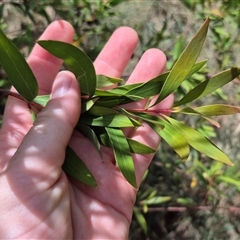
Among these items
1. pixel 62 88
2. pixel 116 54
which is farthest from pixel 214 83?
pixel 116 54

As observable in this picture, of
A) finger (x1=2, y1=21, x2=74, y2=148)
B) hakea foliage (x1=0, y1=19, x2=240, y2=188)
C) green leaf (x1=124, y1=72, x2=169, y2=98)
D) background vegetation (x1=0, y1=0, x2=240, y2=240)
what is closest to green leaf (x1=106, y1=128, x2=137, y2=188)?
hakea foliage (x1=0, y1=19, x2=240, y2=188)

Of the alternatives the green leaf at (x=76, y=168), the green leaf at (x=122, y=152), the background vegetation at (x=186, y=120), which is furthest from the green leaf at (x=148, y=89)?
the background vegetation at (x=186, y=120)

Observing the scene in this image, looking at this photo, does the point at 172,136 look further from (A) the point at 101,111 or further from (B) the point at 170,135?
(A) the point at 101,111

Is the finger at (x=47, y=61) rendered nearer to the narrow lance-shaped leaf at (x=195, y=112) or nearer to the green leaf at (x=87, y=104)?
the green leaf at (x=87, y=104)

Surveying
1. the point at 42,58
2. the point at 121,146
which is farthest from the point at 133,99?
the point at 42,58

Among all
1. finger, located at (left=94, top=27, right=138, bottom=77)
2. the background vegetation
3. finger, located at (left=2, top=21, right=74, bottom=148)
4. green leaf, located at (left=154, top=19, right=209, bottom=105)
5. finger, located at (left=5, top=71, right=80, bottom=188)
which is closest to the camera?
green leaf, located at (left=154, top=19, right=209, bottom=105)

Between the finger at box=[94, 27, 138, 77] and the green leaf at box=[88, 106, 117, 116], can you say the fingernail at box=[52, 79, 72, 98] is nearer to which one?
the green leaf at box=[88, 106, 117, 116]
